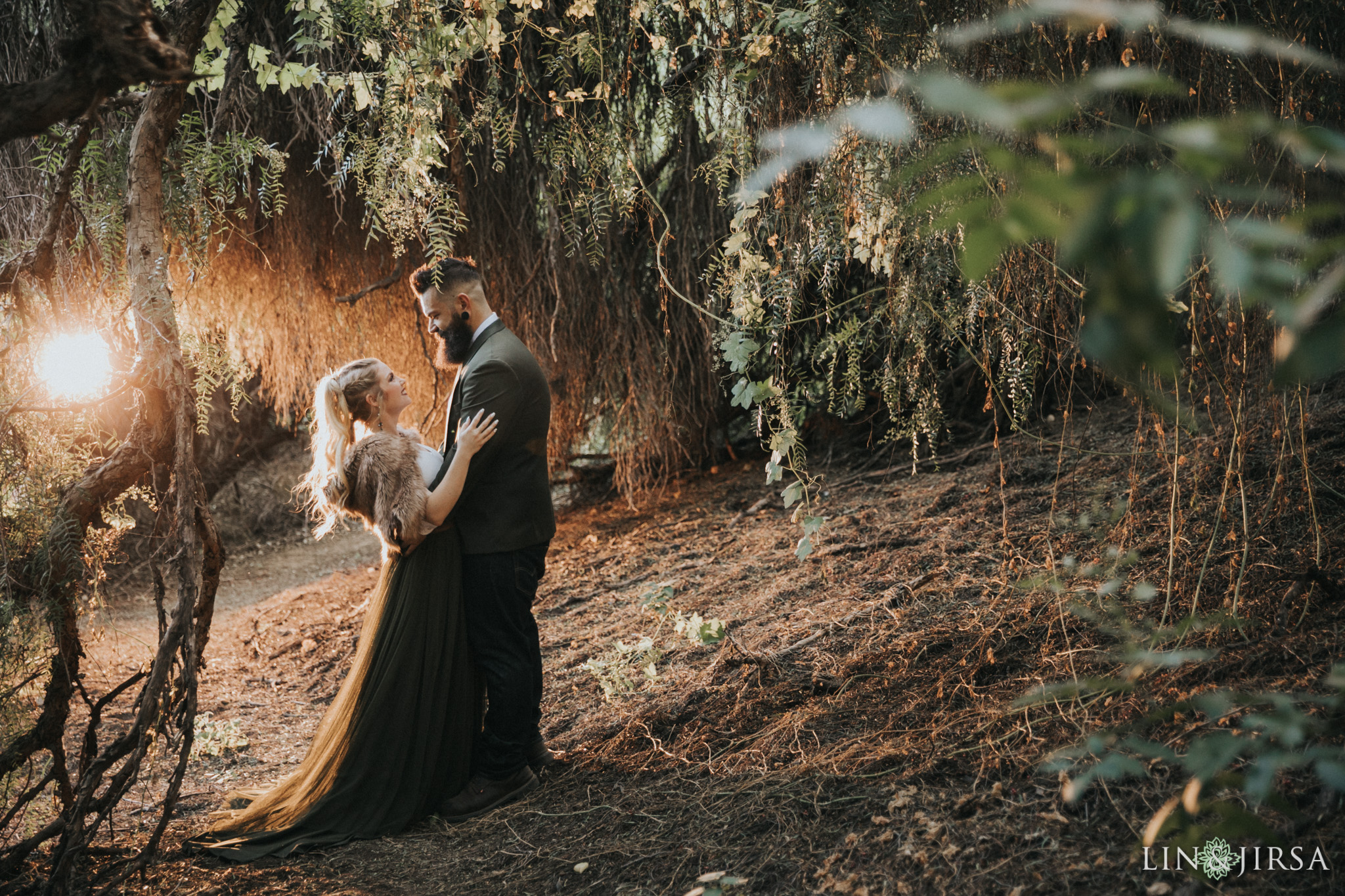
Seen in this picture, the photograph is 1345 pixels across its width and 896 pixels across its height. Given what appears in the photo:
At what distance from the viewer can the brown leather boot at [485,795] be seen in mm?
2707

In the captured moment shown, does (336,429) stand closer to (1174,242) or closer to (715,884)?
(715,884)

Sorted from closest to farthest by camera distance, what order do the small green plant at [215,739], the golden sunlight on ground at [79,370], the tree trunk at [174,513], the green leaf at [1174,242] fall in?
the green leaf at [1174,242]
the tree trunk at [174,513]
the golden sunlight on ground at [79,370]
the small green plant at [215,739]

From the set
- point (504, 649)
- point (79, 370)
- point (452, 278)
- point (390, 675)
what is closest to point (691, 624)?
point (504, 649)

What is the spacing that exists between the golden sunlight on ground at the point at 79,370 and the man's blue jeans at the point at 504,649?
3.84 feet

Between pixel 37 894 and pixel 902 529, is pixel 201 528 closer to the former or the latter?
pixel 37 894

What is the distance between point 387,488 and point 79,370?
90 centimetres

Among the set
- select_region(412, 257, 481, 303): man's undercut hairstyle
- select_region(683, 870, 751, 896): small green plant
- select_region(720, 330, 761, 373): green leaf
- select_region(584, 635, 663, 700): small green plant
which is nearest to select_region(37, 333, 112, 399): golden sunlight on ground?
select_region(412, 257, 481, 303): man's undercut hairstyle

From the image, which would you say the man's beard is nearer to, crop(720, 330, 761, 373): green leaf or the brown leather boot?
crop(720, 330, 761, 373): green leaf

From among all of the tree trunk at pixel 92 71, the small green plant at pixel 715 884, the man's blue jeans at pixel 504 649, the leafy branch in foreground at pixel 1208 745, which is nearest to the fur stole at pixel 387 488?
the man's blue jeans at pixel 504 649

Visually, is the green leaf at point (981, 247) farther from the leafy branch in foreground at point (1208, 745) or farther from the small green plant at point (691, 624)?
the small green plant at point (691, 624)

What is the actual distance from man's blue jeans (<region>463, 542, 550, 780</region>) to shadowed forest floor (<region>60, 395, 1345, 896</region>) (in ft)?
0.59

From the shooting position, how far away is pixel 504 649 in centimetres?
279

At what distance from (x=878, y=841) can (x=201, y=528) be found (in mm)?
1897

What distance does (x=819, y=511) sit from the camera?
450cm
